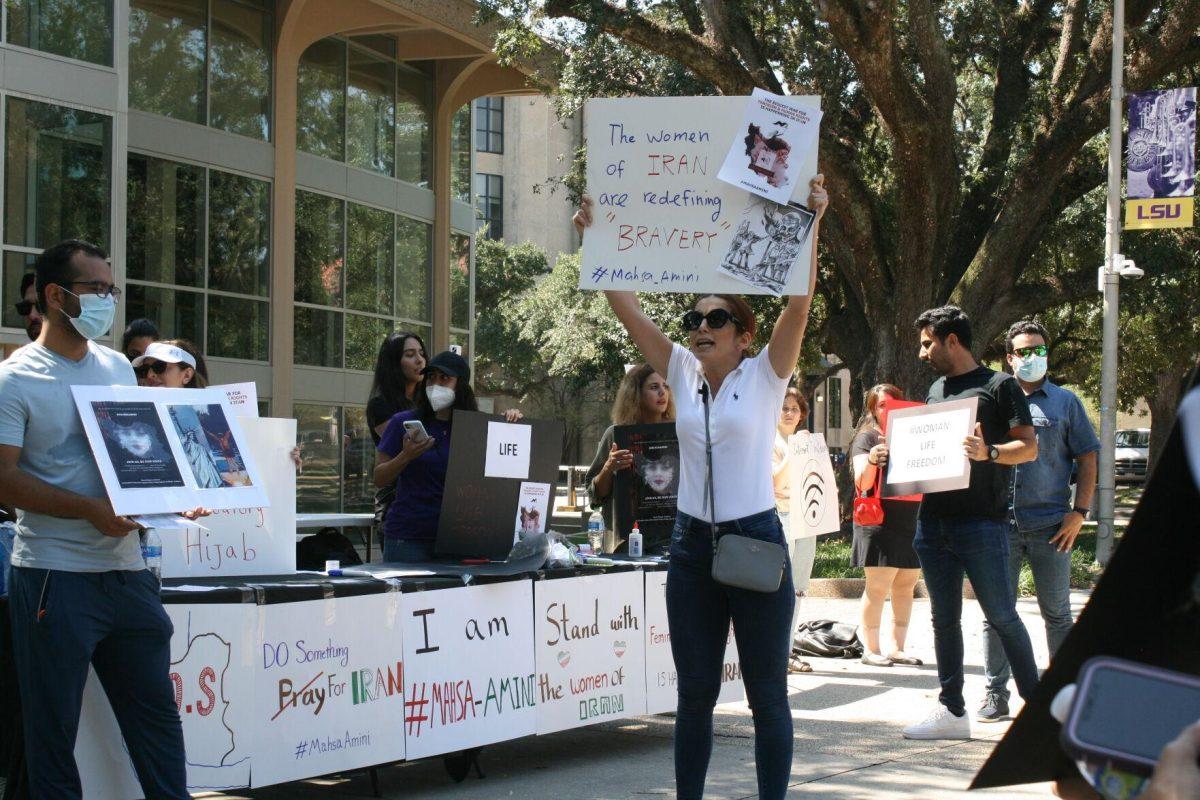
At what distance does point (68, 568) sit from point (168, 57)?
16323 mm

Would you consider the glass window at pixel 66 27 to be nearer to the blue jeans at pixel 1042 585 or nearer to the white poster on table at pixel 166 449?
the white poster on table at pixel 166 449

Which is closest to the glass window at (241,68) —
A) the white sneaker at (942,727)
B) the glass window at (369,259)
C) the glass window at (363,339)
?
the glass window at (369,259)

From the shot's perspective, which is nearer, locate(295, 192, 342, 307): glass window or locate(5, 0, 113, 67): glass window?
locate(5, 0, 113, 67): glass window

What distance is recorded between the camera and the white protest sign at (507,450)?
21.6 ft

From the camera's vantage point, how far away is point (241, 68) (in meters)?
20.0

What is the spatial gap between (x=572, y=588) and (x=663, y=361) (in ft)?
7.03

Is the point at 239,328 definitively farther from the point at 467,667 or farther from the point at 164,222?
the point at 467,667

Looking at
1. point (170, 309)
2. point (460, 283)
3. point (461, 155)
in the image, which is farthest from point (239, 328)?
point (461, 155)

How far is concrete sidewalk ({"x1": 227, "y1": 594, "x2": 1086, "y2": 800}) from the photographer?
609 cm

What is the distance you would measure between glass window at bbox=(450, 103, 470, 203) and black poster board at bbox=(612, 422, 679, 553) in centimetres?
1961

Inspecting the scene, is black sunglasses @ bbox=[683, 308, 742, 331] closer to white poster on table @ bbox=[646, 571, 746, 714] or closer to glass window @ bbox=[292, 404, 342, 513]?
white poster on table @ bbox=[646, 571, 746, 714]

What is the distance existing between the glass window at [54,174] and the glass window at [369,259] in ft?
20.5

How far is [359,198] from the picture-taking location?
73.6 feet

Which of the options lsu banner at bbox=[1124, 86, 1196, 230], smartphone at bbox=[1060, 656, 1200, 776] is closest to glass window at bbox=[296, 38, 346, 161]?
lsu banner at bbox=[1124, 86, 1196, 230]
